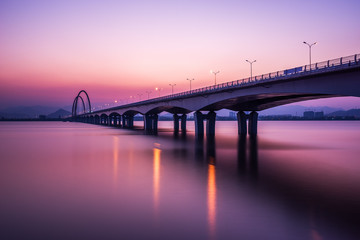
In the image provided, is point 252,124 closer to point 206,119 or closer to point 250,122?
point 250,122

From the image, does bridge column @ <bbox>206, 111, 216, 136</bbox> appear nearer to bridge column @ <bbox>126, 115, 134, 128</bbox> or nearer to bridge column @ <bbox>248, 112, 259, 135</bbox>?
bridge column @ <bbox>248, 112, 259, 135</bbox>

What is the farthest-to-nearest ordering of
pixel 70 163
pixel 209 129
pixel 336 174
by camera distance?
1. pixel 209 129
2. pixel 70 163
3. pixel 336 174

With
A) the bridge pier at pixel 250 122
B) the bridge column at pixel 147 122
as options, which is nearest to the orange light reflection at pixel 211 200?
the bridge pier at pixel 250 122

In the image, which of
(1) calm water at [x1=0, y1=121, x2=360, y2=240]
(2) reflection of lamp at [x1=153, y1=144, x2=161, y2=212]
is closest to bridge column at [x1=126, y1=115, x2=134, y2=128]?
(2) reflection of lamp at [x1=153, y1=144, x2=161, y2=212]

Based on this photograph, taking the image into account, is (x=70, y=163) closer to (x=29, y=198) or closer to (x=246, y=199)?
(x=29, y=198)

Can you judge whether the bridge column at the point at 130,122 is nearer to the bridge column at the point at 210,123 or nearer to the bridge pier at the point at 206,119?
the bridge pier at the point at 206,119

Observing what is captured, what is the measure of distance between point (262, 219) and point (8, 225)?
31.8 feet

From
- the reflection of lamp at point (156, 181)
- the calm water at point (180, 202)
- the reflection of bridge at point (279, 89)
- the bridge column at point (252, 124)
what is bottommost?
the reflection of lamp at point (156, 181)

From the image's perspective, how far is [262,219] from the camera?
41.6 feet

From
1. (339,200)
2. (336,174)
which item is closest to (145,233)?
(339,200)

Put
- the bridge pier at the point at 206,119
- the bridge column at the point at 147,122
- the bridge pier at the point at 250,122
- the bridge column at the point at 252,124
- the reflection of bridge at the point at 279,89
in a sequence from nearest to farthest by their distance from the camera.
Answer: the reflection of bridge at the point at 279,89
the bridge pier at the point at 206,119
the bridge pier at the point at 250,122
the bridge column at the point at 252,124
the bridge column at the point at 147,122

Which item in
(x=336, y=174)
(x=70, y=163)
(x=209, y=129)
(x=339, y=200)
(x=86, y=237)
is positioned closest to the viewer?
(x=86, y=237)

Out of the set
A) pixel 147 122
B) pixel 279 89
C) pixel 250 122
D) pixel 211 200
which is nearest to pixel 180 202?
pixel 211 200

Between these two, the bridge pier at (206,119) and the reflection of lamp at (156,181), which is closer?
the reflection of lamp at (156,181)
